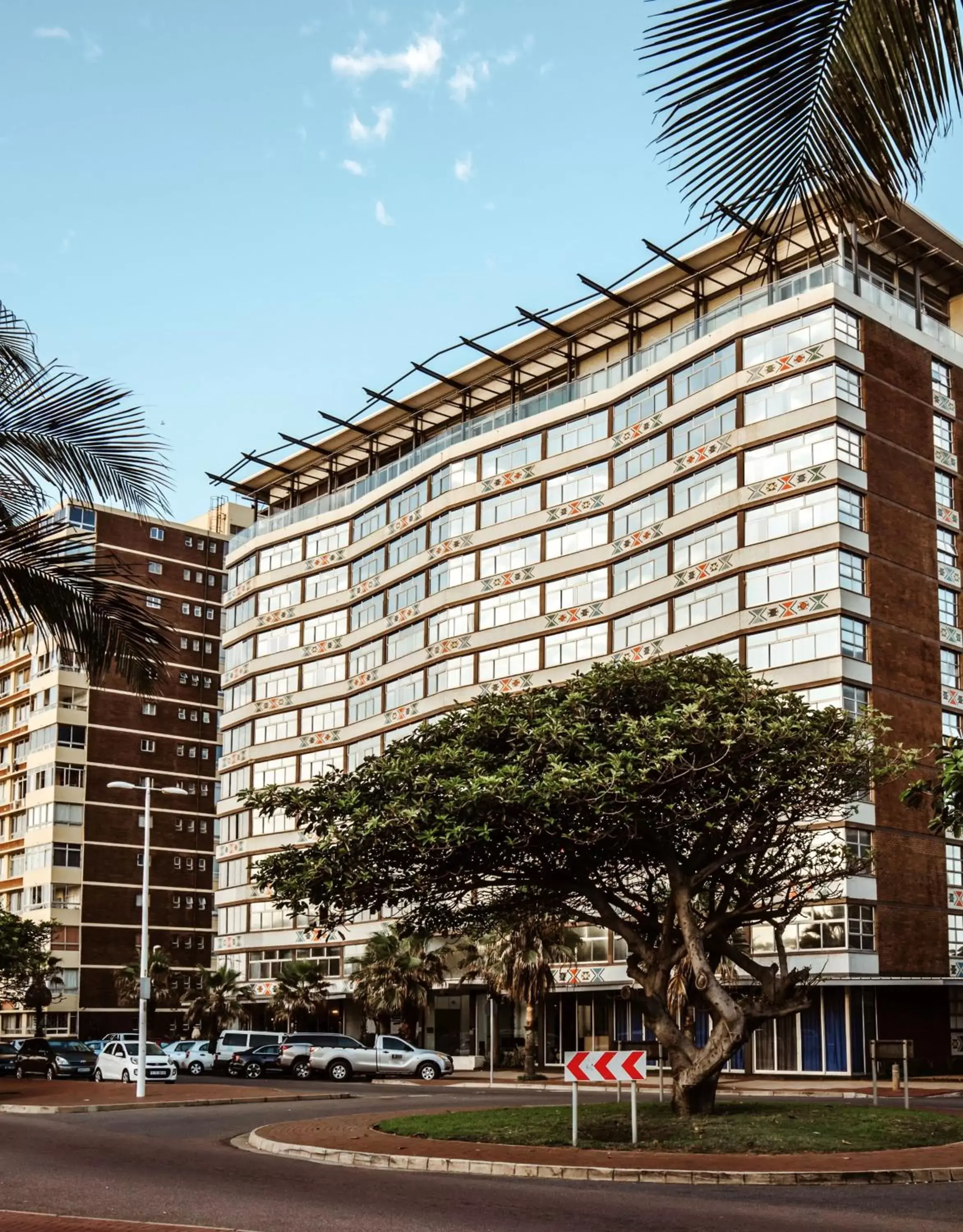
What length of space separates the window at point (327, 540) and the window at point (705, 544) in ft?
80.6

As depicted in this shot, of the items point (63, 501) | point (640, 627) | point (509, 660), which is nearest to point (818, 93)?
point (63, 501)

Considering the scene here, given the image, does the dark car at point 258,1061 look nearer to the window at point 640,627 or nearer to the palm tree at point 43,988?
the window at point 640,627

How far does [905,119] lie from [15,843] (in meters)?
102

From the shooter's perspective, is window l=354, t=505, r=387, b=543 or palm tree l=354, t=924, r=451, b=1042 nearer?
palm tree l=354, t=924, r=451, b=1042

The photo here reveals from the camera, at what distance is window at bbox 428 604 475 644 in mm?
67125

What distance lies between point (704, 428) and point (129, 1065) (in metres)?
31.2

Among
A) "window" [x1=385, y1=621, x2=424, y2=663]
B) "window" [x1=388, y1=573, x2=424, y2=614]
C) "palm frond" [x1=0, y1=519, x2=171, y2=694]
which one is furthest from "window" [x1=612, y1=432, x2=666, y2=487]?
"palm frond" [x1=0, y1=519, x2=171, y2=694]

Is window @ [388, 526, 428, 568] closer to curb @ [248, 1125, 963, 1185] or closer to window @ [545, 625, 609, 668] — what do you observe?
window @ [545, 625, 609, 668]

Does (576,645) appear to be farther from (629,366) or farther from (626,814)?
(626,814)

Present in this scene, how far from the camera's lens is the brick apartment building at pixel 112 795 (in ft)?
309

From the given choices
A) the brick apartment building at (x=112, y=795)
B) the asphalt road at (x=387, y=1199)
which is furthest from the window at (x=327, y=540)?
the asphalt road at (x=387, y=1199)

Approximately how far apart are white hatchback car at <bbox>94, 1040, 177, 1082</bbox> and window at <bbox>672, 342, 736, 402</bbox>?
31.0 metres

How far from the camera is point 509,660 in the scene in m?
64.9

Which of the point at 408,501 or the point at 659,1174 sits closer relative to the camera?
the point at 659,1174
